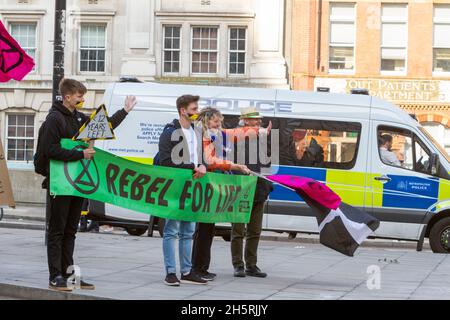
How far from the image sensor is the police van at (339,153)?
18.9 metres

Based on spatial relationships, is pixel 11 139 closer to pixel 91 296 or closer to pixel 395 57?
pixel 395 57

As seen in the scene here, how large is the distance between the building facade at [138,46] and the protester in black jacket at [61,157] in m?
26.6

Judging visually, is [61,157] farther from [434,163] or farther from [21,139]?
[21,139]

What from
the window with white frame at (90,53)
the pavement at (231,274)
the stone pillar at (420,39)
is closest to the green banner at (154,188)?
the pavement at (231,274)

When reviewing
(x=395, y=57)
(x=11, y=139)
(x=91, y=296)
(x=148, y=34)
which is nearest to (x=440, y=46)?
(x=395, y=57)

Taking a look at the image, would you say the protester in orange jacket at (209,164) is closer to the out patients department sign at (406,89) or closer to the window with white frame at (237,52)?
the out patients department sign at (406,89)

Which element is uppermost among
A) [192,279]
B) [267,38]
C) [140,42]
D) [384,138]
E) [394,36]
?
[394,36]

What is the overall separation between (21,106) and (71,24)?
3480 millimetres

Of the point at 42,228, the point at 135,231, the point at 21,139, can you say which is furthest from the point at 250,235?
the point at 21,139

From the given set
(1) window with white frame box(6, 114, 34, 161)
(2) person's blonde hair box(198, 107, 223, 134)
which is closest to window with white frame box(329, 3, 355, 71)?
(1) window with white frame box(6, 114, 34, 161)

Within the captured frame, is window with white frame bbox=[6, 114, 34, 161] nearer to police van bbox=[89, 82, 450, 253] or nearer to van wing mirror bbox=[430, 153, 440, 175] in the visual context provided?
police van bbox=[89, 82, 450, 253]

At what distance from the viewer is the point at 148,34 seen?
122ft

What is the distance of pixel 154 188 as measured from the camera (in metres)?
11.1

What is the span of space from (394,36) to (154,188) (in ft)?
86.6
